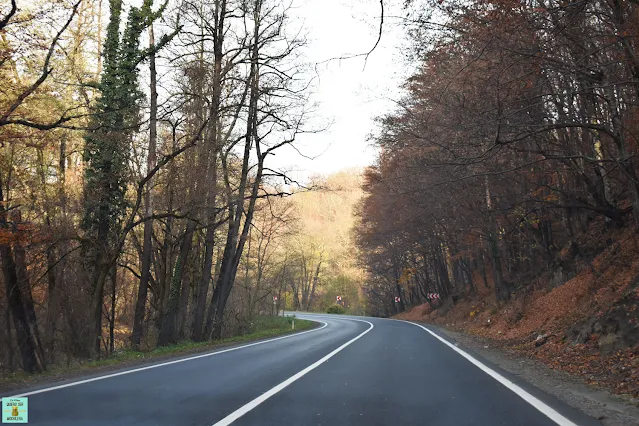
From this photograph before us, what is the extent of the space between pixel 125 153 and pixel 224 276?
6299 millimetres

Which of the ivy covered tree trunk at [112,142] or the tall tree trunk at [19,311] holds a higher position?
the ivy covered tree trunk at [112,142]

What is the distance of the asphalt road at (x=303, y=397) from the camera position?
5.48 m

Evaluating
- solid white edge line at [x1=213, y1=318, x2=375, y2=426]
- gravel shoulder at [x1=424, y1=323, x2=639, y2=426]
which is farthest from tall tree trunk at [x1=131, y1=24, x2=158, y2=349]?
gravel shoulder at [x1=424, y1=323, x2=639, y2=426]

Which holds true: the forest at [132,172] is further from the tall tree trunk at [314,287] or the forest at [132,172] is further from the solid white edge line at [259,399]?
the tall tree trunk at [314,287]

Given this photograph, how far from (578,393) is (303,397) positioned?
388 cm

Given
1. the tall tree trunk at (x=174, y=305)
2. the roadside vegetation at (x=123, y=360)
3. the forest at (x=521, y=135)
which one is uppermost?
the forest at (x=521, y=135)

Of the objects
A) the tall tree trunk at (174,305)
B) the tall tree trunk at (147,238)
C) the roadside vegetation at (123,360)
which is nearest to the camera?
the roadside vegetation at (123,360)

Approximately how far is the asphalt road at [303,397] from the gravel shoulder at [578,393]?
0.26 metres

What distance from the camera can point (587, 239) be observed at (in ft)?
68.7

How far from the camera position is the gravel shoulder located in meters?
5.62

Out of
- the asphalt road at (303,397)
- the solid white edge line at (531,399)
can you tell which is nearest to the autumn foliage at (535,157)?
the solid white edge line at (531,399)

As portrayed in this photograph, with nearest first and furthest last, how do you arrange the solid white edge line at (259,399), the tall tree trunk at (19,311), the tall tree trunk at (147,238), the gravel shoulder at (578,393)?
the solid white edge line at (259,399)
the gravel shoulder at (578,393)
the tall tree trunk at (19,311)
the tall tree trunk at (147,238)

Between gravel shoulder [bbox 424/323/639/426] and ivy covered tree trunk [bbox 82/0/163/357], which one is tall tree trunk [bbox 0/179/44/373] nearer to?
ivy covered tree trunk [bbox 82/0/163/357]

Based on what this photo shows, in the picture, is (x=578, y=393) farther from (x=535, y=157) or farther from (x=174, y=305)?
(x=174, y=305)
